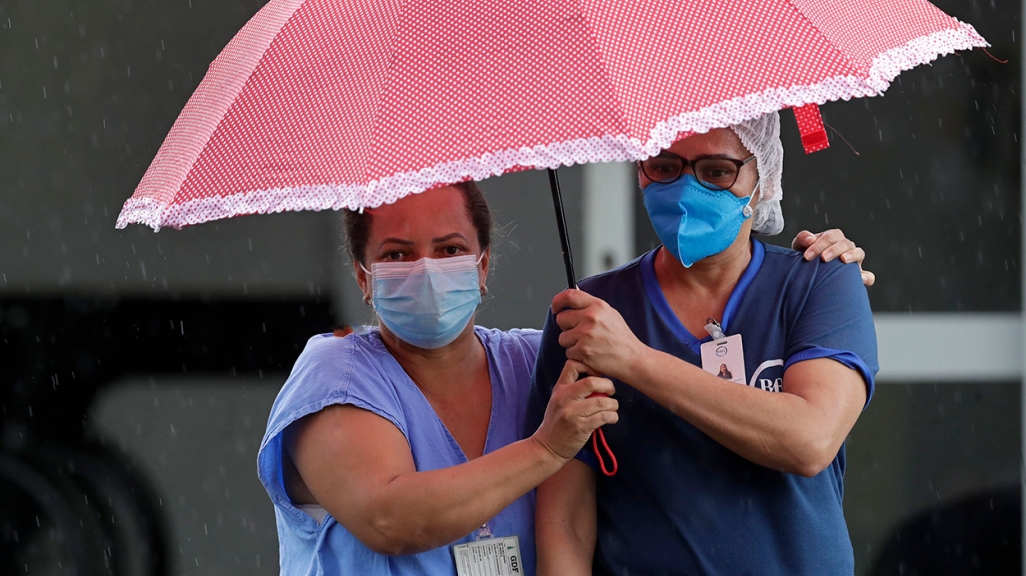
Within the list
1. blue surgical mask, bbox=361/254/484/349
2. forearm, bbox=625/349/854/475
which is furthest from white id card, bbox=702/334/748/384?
blue surgical mask, bbox=361/254/484/349

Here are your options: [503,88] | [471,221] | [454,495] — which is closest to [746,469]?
[454,495]

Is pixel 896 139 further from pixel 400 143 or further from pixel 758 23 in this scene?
pixel 400 143

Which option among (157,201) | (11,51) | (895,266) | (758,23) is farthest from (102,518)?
(758,23)

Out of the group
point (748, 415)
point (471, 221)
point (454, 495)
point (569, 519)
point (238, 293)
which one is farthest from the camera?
point (238, 293)

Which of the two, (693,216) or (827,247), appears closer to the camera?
(693,216)

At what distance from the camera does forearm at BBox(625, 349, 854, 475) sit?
1915 millimetres

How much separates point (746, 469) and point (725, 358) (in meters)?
0.22

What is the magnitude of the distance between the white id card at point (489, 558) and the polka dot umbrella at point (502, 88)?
36.4 inches

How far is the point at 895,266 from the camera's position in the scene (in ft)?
15.8

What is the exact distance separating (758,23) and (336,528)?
1321mm

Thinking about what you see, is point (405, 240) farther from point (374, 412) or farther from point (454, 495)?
point (454, 495)

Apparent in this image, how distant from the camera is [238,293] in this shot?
4.81 m

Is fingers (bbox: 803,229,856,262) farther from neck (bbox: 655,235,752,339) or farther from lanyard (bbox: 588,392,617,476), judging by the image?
lanyard (bbox: 588,392,617,476)

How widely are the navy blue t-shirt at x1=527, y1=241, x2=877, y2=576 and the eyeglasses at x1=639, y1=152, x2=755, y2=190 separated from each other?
235 millimetres
